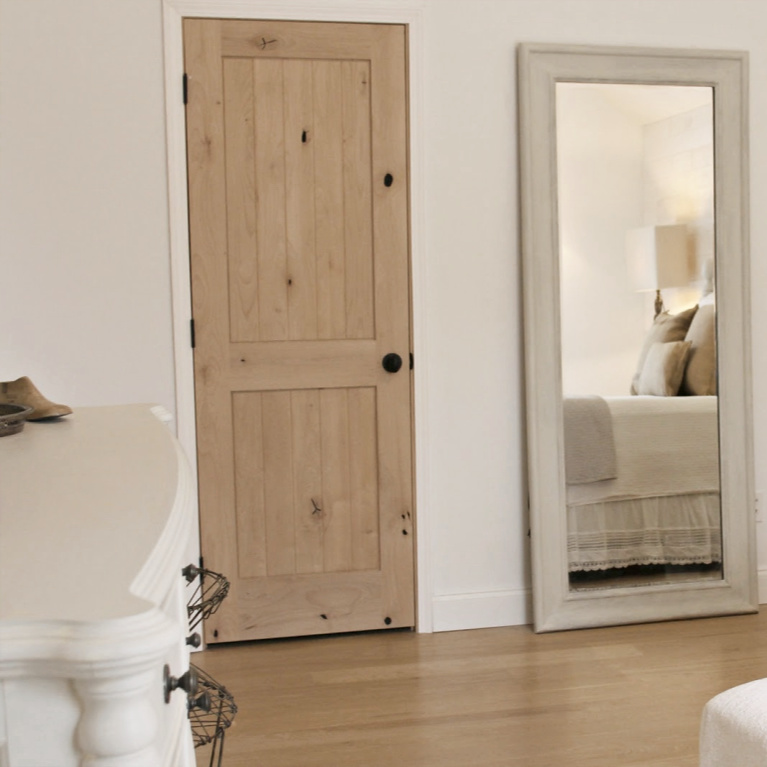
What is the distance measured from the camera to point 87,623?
576 millimetres

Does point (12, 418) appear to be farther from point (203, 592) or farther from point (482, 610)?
point (482, 610)

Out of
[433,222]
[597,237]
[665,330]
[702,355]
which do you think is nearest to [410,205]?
[433,222]

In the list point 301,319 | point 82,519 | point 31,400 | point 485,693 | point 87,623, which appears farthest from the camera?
point 301,319

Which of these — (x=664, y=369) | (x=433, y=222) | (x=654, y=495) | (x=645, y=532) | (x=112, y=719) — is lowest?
(x=645, y=532)

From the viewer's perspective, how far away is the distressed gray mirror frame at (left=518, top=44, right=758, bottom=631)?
3.59m

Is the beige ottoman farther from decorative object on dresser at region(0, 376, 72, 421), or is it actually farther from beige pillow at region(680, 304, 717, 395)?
beige pillow at region(680, 304, 717, 395)

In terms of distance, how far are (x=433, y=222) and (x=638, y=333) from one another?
2.91ft

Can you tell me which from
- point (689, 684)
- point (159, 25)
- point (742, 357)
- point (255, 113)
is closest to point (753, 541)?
point (742, 357)

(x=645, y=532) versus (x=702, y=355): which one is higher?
(x=702, y=355)

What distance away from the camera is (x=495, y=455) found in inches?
145

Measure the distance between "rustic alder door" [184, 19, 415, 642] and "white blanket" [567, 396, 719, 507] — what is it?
0.80 metres

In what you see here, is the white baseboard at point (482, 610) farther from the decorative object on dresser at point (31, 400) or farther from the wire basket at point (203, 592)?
the decorative object on dresser at point (31, 400)

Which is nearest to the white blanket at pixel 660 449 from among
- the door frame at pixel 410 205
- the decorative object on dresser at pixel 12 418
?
the door frame at pixel 410 205

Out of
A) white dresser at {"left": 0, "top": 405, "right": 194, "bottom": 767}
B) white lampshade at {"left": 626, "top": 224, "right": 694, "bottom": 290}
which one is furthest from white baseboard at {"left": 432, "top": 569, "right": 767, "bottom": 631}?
white dresser at {"left": 0, "top": 405, "right": 194, "bottom": 767}
